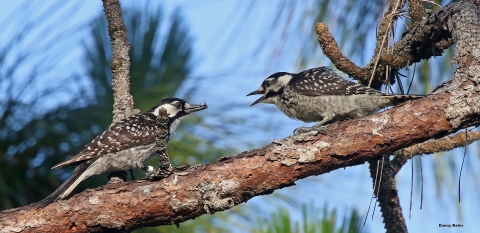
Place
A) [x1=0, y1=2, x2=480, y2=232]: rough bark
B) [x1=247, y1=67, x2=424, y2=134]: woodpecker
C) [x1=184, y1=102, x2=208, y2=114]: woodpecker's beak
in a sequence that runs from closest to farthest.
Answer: [x1=0, y1=2, x2=480, y2=232]: rough bark < [x1=247, y1=67, x2=424, y2=134]: woodpecker < [x1=184, y1=102, x2=208, y2=114]: woodpecker's beak

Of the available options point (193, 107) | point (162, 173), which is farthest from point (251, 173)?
point (193, 107)

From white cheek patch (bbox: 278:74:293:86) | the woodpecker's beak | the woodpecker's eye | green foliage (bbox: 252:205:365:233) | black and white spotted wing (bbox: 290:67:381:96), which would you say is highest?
white cheek patch (bbox: 278:74:293:86)

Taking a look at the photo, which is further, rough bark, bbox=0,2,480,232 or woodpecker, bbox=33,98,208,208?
woodpecker, bbox=33,98,208,208

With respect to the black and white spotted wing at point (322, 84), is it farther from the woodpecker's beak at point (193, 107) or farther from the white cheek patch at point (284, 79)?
the woodpecker's beak at point (193, 107)

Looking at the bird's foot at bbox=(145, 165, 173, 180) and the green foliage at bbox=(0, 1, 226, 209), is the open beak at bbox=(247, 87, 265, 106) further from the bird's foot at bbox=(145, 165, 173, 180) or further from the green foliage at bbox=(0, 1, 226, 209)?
the bird's foot at bbox=(145, 165, 173, 180)

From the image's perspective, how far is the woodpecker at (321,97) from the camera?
4.27 metres

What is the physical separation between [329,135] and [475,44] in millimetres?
920

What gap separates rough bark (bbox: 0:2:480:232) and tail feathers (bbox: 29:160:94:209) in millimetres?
59

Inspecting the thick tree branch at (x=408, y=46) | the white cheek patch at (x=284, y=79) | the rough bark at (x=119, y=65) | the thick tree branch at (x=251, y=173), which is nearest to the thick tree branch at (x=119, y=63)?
the rough bark at (x=119, y=65)

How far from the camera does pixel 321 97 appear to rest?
456cm

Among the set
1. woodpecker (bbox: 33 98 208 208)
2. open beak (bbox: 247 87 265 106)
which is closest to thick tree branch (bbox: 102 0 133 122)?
woodpecker (bbox: 33 98 208 208)

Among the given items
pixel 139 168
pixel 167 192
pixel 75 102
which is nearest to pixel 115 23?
pixel 75 102

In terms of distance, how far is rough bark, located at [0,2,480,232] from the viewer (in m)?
3.04

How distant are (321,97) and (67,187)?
2.00 metres
